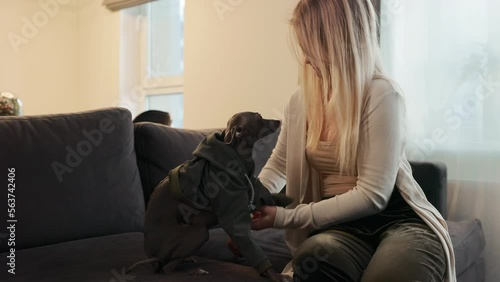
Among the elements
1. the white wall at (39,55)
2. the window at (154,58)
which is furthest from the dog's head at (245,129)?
the white wall at (39,55)

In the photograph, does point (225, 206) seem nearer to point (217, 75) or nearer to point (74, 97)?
point (217, 75)

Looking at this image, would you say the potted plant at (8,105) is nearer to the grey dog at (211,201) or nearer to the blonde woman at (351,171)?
the grey dog at (211,201)

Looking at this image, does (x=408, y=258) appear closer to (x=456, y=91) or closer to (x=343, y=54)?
(x=343, y=54)

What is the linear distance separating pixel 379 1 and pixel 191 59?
150 cm

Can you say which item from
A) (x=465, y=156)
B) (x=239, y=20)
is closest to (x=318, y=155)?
(x=465, y=156)

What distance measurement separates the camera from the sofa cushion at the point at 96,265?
1129mm

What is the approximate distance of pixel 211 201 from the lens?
3.70 feet

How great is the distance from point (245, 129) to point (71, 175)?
27.2 inches

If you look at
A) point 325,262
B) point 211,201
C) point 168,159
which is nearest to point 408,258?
point 325,262

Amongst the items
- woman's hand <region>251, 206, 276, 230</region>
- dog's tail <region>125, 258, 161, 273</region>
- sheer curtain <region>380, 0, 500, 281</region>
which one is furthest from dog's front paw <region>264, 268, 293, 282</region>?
sheer curtain <region>380, 0, 500, 281</region>

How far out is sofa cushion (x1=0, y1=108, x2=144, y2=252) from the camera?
144 cm

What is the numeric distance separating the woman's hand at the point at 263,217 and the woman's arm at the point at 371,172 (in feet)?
0.05

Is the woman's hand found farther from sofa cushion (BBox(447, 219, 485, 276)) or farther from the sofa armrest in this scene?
the sofa armrest

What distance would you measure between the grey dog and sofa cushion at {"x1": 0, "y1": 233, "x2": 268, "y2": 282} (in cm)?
6
